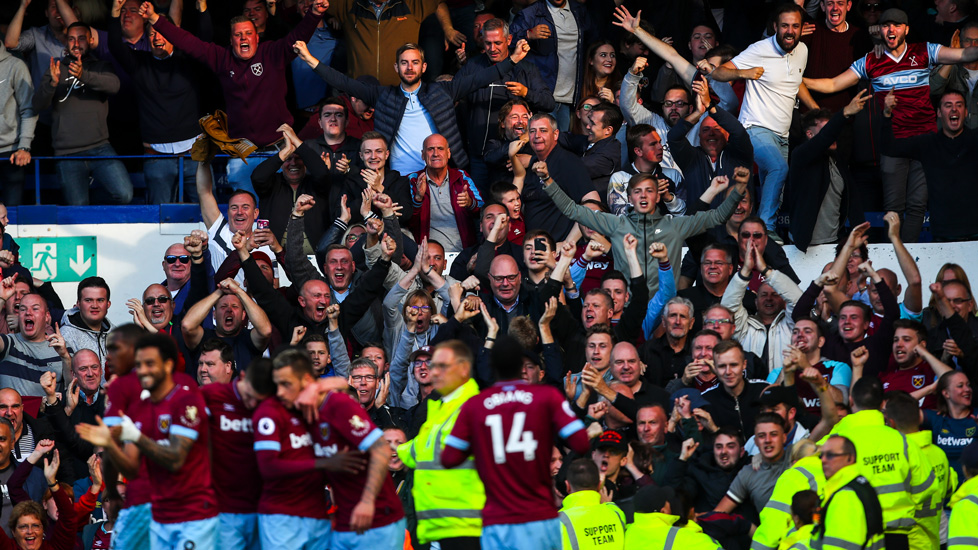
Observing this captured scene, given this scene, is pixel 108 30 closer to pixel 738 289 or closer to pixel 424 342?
pixel 424 342

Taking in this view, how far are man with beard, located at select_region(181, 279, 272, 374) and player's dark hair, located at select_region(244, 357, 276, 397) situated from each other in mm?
4115

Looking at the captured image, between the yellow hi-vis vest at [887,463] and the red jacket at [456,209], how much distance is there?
218 inches

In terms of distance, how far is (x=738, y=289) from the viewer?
1311 centimetres

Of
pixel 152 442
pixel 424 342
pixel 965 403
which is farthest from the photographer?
pixel 424 342

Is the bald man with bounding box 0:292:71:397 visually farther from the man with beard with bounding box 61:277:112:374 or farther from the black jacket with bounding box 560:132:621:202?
the black jacket with bounding box 560:132:621:202

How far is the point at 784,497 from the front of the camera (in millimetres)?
10180

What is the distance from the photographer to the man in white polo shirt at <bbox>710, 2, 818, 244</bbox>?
49.9ft

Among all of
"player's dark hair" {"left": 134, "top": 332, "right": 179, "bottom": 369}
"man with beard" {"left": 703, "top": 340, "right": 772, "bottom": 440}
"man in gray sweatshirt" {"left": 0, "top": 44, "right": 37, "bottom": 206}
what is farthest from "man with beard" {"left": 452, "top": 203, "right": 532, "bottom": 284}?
"man in gray sweatshirt" {"left": 0, "top": 44, "right": 37, "bottom": 206}

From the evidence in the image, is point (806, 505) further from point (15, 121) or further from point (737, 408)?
point (15, 121)

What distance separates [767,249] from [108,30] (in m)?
8.39

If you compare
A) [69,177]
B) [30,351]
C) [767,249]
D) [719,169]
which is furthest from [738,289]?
[69,177]

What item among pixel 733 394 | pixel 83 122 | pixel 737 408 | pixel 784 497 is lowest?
pixel 784 497

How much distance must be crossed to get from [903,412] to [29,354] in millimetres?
8075

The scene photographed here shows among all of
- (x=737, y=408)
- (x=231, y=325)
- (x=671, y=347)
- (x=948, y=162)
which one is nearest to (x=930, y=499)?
(x=737, y=408)
